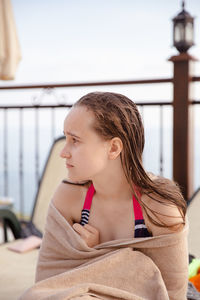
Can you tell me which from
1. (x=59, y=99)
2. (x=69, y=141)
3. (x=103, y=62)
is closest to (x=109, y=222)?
(x=69, y=141)

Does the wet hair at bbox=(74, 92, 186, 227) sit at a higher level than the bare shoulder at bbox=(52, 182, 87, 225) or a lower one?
higher

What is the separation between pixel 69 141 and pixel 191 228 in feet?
2.56

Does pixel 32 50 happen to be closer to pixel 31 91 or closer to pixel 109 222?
pixel 31 91

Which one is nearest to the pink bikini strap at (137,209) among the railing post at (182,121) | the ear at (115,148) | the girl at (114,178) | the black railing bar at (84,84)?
the girl at (114,178)

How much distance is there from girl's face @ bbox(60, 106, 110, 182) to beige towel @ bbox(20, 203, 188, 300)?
0.63 ft

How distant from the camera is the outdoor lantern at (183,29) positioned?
2.80 meters

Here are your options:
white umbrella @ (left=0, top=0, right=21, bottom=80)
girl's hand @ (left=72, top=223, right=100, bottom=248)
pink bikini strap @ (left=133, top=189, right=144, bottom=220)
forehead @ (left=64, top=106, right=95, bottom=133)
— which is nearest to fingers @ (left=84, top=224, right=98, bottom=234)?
girl's hand @ (left=72, top=223, right=100, bottom=248)

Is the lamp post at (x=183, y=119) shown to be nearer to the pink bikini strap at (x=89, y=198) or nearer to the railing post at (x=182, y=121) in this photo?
the railing post at (x=182, y=121)

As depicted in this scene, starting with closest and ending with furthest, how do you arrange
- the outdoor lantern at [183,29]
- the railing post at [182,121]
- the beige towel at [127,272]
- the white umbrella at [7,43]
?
the beige towel at [127,272], the railing post at [182,121], the outdoor lantern at [183,29], the white umbrella at [7,43]

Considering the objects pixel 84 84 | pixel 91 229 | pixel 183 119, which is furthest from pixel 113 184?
pixel 84 84

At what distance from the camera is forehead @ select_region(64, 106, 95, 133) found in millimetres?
990

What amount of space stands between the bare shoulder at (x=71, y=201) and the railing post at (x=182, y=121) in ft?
5.16

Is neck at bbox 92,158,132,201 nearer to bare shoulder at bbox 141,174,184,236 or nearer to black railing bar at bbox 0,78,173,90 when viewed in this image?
bare shoulder at bbox 141,174,184,236

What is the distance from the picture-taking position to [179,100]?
8.65ft
